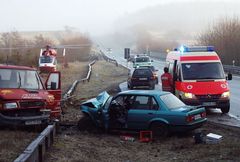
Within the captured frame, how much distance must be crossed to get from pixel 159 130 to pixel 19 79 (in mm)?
4017

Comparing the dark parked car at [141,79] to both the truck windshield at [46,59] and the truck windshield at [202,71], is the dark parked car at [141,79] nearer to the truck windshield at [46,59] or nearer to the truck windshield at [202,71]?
the truck windshield at [202,71]

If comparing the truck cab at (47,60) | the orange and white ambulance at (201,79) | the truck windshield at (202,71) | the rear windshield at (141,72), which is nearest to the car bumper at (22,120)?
the orange and white ambulance at (201,79)

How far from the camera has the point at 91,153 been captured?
10.5 m

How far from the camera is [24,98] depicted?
40.9 feet

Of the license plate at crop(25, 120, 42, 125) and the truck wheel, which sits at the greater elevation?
the license plate at crop(25, 120, 42, 125)

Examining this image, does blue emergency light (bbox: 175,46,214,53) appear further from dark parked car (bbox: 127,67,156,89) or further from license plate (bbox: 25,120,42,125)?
dark parked car (bbox: 127,67,156,89)

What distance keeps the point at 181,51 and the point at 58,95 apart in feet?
23.4

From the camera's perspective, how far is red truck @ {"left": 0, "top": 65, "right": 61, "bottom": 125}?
12.2m

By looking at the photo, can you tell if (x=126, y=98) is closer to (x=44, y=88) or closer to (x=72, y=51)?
(x=44, y=88)

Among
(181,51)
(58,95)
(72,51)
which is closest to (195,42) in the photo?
(72,51)

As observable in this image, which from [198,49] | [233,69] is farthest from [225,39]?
[198,49]

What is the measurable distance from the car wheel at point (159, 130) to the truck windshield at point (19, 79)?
3.38 metres

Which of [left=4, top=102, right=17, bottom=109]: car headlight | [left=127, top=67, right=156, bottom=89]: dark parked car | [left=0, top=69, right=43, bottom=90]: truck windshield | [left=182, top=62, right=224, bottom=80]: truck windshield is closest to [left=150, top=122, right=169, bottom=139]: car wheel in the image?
[left=0, top=69, right=43, bottom=90]: truck windshield

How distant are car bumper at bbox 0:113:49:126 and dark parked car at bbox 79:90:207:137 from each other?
187cm
